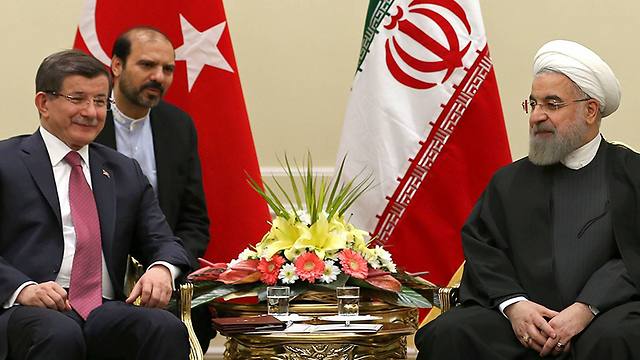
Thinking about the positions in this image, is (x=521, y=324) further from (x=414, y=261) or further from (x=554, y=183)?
(x=414, y=261)

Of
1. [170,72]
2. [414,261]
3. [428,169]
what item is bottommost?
[414,261]

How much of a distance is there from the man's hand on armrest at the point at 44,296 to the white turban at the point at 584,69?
192cm

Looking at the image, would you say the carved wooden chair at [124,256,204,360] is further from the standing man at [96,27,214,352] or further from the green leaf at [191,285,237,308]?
the standing man at [96,27,214,352]

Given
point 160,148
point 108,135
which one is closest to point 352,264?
point 160,148

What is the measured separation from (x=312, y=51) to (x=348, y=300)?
97.7 inches

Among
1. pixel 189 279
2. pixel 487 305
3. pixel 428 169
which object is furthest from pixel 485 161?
pixel 189 279

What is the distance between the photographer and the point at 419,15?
5.12m

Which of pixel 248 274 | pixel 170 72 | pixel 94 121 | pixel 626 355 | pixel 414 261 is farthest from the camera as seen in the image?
pixel 414 261

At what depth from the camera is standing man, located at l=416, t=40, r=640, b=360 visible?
146 inches

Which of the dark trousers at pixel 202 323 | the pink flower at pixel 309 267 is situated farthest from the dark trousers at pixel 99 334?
the dark trousers at pixel 202 323

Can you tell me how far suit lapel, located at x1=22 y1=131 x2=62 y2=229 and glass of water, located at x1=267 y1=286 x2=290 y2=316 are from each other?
2.57 ft

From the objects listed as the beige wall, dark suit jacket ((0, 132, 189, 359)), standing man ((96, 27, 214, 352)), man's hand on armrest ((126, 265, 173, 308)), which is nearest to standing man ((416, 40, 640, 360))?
man's hand on armrest ((126, 265, 173, 308))

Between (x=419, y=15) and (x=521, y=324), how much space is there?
6.24 ft

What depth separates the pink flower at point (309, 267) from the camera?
401 cm
